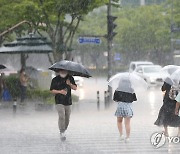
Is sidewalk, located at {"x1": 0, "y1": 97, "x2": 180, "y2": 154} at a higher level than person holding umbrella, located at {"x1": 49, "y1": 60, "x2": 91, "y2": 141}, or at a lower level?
lower

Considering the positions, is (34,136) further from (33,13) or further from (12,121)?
(33,13)

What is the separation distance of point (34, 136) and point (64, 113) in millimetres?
1528

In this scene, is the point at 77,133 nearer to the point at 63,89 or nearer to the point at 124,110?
the point at 63,89

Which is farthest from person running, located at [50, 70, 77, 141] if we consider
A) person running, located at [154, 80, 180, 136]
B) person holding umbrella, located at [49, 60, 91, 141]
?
person running, located at [154, 80, 180, 136]

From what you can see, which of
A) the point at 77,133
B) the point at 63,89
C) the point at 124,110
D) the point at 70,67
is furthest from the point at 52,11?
the point at 124,110

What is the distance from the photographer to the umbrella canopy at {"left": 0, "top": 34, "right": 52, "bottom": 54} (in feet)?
79.2

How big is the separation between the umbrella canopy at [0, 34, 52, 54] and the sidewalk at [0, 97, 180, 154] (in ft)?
12.6

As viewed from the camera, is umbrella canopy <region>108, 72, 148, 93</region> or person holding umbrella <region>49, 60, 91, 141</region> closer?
umbrella canopy <region>108, 72, 148, 93</region>

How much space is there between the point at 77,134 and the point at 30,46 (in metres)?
11.3

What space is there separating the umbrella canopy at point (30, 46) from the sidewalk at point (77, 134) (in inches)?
151

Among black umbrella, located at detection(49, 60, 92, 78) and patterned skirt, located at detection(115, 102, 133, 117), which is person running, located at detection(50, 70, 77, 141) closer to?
black umbrella, located at detection(49, 60, 92, 78)

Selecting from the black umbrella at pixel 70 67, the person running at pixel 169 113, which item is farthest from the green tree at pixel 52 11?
the person running at pixel 169 113

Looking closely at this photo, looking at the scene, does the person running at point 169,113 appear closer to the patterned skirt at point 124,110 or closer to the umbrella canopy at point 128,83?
the umbrella canopy at point 128,83


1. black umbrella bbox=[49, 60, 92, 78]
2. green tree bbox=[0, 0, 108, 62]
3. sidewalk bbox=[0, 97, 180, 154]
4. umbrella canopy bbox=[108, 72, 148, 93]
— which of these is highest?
green tree bbox=[0, 0, 108, 62]
